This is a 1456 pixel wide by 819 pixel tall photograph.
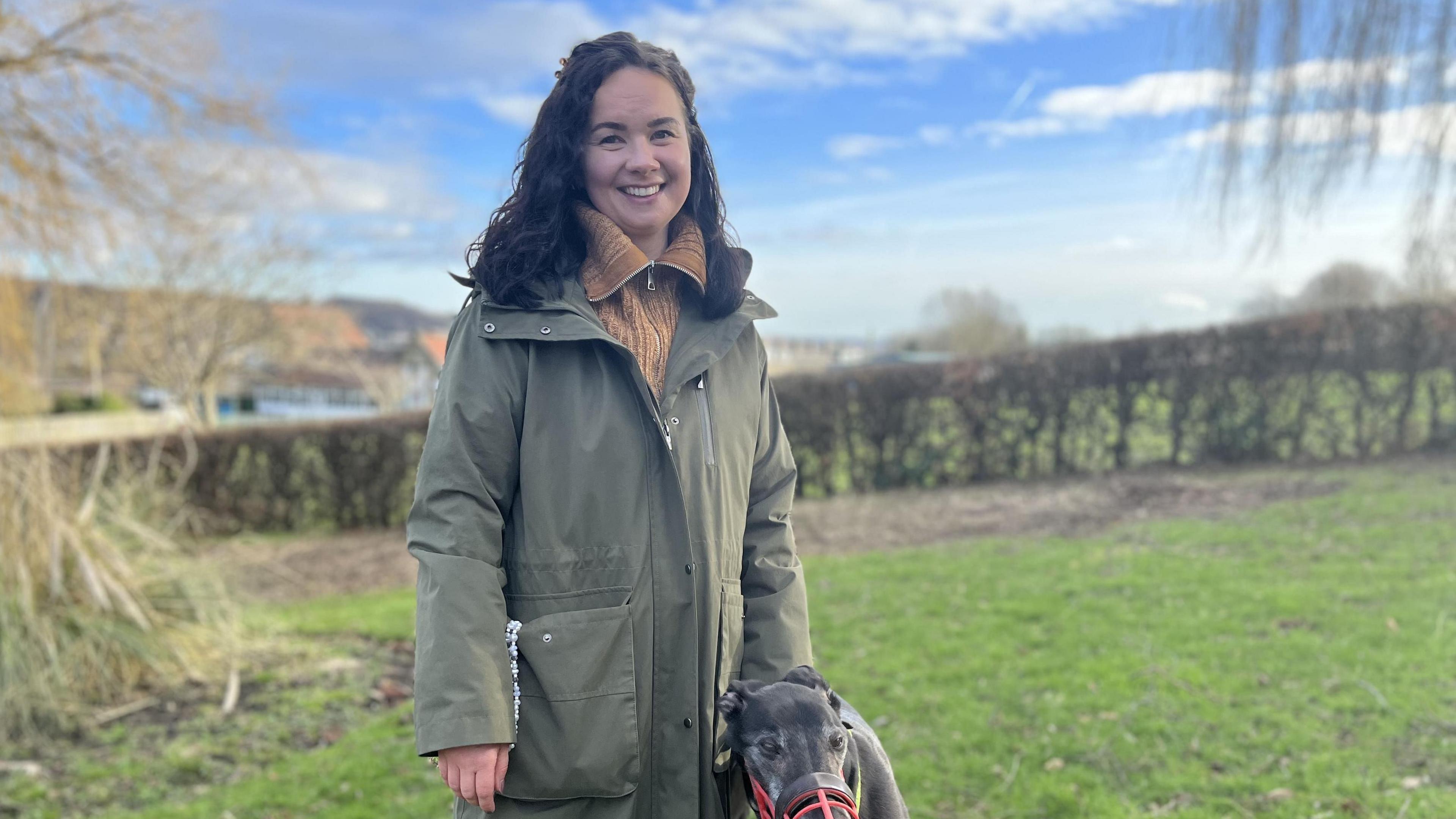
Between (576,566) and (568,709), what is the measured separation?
0.89 ft

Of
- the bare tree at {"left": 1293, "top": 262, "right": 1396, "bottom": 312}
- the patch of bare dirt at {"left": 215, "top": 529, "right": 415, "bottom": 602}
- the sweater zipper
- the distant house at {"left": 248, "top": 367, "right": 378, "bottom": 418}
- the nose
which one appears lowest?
the patch of bare dirt at {"left": 215, "top": 529, "right": 415, "bottom": 602}

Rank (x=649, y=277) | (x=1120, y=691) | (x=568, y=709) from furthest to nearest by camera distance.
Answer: (x=1120, y=691), (x=649, y=277), (x=568, y=709)

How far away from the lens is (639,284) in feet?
6.71

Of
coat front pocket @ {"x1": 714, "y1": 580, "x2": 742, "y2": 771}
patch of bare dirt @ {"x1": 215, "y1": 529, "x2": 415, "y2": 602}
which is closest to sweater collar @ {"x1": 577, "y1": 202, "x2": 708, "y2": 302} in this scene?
coat front pocket @ {"x1": 714, "y1": 580, "x2": 742, "y2": 771}

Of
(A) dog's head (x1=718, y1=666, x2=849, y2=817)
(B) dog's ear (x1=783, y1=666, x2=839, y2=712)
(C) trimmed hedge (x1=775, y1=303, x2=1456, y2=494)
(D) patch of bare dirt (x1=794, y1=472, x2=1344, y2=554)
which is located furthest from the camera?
(C) trimmed hedge (x1=775, y1=303, x2=1456, y2=494)

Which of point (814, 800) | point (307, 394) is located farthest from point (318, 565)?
point (307, 394)

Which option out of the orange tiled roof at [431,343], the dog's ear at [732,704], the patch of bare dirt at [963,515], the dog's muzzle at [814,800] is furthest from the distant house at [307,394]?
the dog's muzzle at [814,800]

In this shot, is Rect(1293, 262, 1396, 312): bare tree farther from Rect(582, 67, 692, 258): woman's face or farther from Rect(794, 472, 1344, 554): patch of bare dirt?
Rect(582, 67, 692, 258): woman's face

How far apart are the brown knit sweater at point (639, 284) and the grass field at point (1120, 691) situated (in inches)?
102

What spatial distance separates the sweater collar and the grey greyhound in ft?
2.92

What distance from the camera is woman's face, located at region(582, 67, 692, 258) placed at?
1938 millimetres

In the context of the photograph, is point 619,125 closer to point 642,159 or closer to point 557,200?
Result: point 642,159

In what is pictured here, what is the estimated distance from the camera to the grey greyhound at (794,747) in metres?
1.61

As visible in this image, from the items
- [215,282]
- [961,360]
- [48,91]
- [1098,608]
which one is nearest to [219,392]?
[215,282]
